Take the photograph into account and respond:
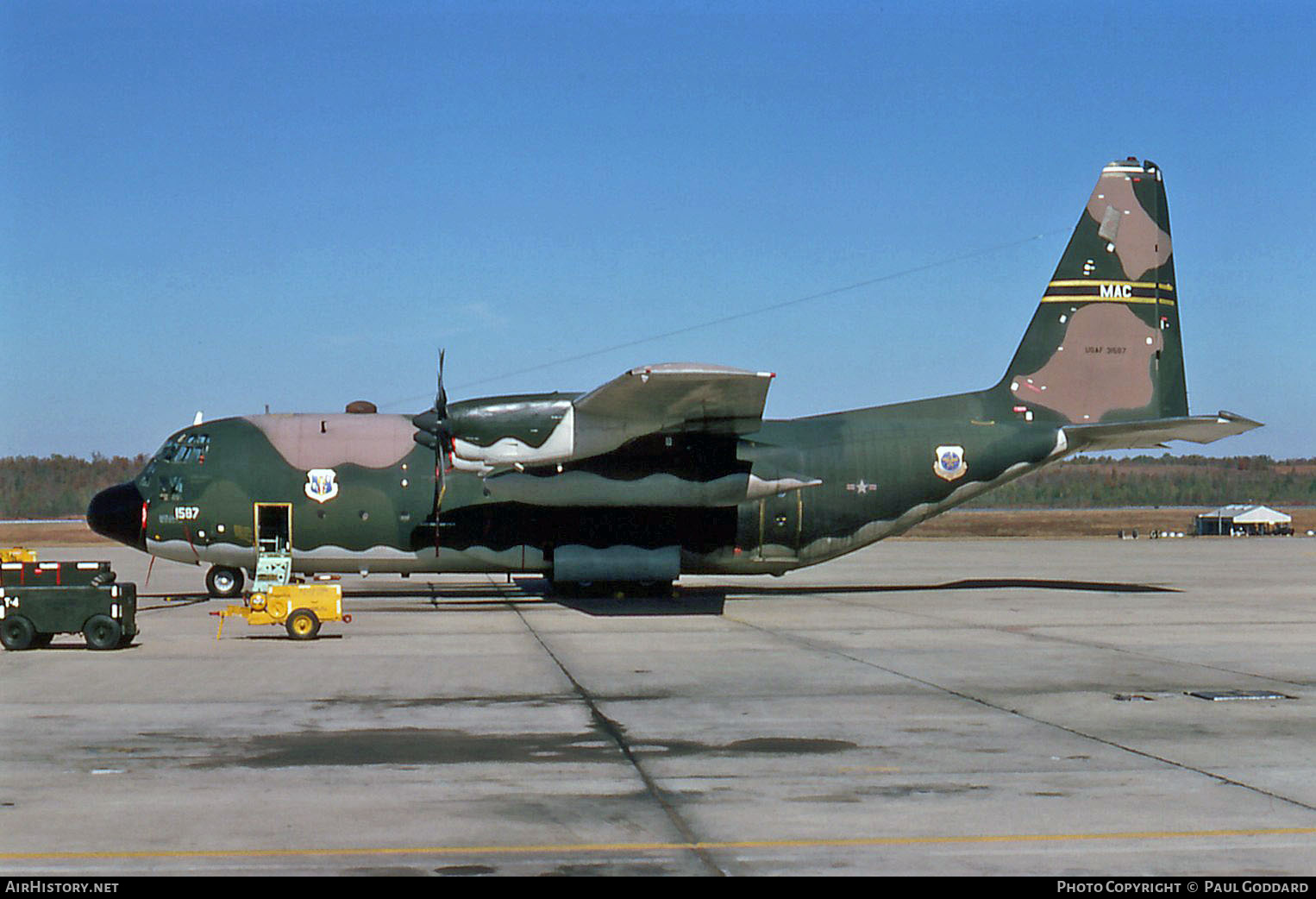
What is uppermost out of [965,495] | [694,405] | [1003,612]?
[694,405]

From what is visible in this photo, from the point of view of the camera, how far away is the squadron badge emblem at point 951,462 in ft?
83.6

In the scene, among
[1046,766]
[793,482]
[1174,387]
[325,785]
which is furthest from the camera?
[1174,387]

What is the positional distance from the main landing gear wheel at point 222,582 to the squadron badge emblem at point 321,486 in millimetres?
3241

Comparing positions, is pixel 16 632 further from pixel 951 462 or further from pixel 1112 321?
pixel 1112 321

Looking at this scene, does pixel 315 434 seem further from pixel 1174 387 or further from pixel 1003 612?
pixel 1174 387

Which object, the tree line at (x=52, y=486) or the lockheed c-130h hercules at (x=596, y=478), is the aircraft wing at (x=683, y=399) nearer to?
the lockheed c-130h hercules at (x=596, y=478)

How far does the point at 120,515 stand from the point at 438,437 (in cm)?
703

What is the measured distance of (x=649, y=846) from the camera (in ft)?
24.4

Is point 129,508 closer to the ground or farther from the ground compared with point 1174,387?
closer to the ground

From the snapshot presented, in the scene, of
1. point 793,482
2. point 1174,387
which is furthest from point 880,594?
point 1174,387

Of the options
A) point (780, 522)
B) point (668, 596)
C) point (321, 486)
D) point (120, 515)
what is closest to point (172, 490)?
point (120, 515)

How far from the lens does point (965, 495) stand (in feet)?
84.8

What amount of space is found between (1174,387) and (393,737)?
21896 mm
